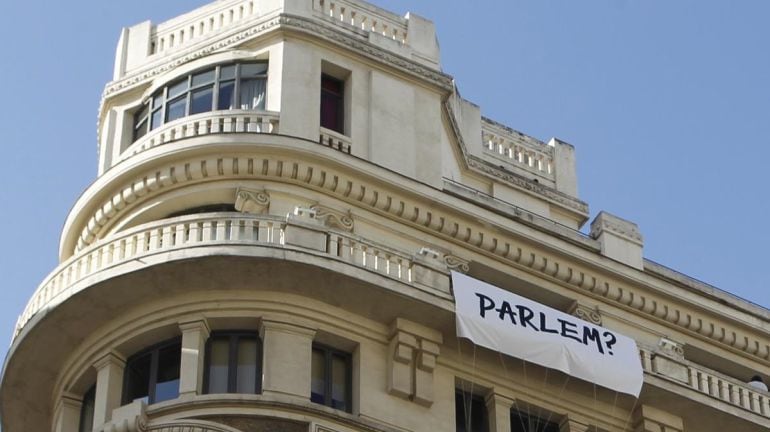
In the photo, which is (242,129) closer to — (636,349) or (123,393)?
(123,393)

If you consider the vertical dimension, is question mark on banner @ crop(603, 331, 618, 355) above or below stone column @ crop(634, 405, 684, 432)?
above

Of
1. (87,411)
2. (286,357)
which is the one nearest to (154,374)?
(87,411)

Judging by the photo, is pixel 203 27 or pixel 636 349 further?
pixel 203 27

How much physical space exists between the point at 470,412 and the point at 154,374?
20.8ft

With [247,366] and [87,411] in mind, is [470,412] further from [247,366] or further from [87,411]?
[87,411]

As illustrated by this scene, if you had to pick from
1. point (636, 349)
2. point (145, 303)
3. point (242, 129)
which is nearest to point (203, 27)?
point (242, 129)

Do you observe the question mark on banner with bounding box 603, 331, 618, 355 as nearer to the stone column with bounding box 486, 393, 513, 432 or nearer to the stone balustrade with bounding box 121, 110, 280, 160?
the stone column with bounding box 486, 393, 513, 432

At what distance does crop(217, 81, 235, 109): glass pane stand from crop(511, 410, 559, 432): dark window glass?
899 centimetres

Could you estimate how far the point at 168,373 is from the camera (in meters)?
40.7

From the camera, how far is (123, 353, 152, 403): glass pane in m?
40.7

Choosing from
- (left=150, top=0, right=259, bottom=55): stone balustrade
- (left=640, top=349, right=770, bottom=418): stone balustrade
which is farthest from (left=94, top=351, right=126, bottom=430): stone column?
(left=640, top=349, right=770, bottom=418): stone balustrade

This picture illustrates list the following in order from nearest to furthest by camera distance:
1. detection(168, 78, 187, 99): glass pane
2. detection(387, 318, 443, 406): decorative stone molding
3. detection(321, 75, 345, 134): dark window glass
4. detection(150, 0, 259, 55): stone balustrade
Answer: detection(387, 318, 443, 406): decorative stone molding, detection(321, 75, 345, 134): dark window glass, detection(168, 78, 187, 99): glass pane, detection(150, 0, 259, 55): stone balustrade

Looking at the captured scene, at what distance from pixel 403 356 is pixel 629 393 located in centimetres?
494

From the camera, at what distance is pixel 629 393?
140 feet
